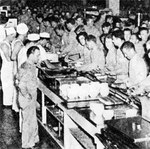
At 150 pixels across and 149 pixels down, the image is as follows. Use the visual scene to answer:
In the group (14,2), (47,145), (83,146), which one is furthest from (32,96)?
(14,2)

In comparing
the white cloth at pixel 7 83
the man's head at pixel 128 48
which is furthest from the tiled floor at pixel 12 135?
the man's head at pixel 128 48

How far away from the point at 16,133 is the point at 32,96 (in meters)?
0.89

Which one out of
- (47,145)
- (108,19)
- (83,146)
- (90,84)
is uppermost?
(108,19)

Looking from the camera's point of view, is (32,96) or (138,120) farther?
(32,96)

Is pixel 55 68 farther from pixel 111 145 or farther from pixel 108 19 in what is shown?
pixel 108 19

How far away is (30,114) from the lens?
3855 mm

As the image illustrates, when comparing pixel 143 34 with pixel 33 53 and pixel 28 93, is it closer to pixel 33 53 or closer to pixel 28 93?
pixel 33 53

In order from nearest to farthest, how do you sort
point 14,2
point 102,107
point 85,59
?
point 102,107, point 85,59, point 14,2

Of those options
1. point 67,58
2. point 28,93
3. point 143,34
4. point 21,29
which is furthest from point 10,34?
point 143,34

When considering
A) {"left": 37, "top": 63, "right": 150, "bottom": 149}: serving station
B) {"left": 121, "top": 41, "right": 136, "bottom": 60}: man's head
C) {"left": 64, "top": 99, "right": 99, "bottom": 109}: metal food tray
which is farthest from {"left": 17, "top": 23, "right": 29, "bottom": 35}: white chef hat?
{"left": 64, "top": 99, "right": 99, "bottom": 109}: metal food tray

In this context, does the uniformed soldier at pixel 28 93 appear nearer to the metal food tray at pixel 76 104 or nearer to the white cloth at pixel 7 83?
the metal food tray at pixel 76 104

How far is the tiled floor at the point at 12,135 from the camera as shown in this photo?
4027mm

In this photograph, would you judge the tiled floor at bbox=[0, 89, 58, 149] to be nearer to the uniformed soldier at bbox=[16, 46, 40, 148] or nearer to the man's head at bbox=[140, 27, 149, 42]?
the uniformed soldier at bbox=[16, 46, 40, 148]

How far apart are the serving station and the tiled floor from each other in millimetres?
101
